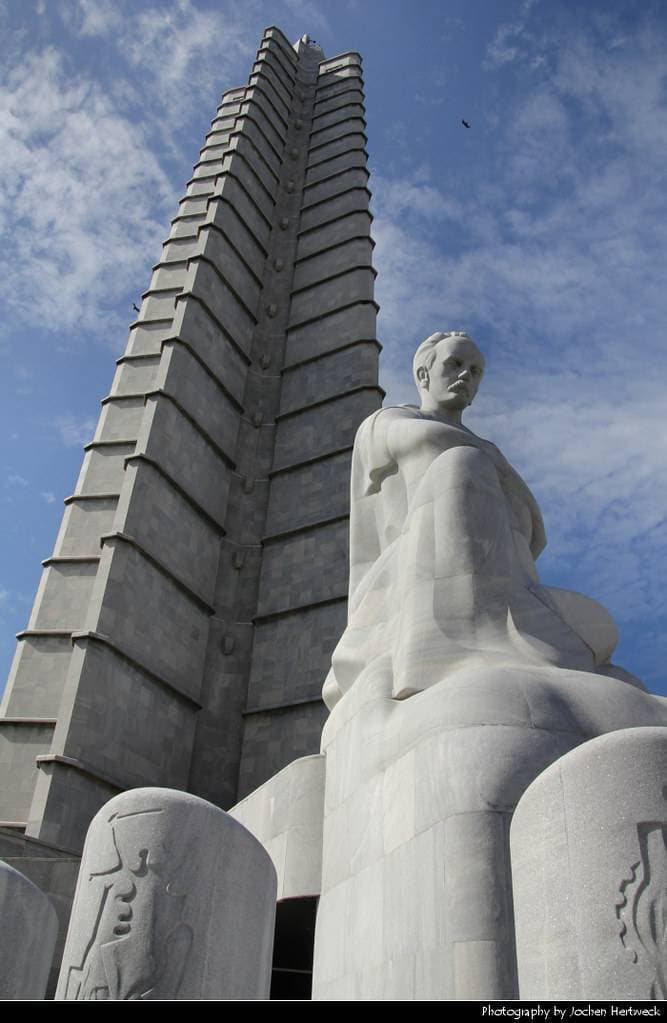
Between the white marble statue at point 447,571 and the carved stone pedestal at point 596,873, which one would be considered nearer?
the carved stone pedestal at point 596,873

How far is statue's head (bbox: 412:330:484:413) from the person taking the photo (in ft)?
22.3

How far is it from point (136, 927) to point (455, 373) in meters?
4.85

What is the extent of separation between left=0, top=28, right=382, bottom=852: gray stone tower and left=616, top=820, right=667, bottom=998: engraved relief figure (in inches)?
352

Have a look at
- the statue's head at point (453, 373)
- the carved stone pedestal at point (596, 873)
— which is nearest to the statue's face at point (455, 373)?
the statue's head at point (453, 373)

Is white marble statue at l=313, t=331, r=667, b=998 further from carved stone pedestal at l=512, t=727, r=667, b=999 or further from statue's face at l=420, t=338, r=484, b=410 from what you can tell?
carved stone pedestal at l=512, t=727, r=667, b=999

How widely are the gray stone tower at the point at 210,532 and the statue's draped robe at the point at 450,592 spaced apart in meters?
6.20

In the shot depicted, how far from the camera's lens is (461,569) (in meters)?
4.94

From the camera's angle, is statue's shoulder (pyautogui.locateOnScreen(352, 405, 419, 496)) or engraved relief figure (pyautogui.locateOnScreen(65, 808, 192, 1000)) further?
statue's shoulder (pyautogui.locateOnScreen(352, 405, 419, 496))

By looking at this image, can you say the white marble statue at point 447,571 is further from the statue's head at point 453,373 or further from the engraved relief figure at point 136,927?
the engraved relief figure at point 136,927

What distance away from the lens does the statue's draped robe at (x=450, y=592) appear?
4652mm

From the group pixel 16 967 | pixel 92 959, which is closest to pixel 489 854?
pixel 92 959

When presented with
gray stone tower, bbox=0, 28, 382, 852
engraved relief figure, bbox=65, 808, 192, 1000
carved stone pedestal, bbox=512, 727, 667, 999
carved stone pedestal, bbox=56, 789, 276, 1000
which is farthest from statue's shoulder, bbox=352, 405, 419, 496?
gray stone tower, bbox=0, 28, 382, 852

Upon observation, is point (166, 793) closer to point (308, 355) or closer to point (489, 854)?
point (489, 854)

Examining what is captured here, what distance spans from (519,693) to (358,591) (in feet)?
7.69
